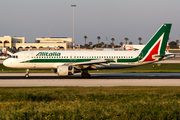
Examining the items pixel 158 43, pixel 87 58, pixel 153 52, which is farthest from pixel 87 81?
pixel 158 43

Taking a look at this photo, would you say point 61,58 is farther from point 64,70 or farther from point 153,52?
point 153,52

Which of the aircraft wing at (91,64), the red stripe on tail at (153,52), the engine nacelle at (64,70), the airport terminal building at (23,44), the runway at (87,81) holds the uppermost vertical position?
the airport terminal building at (23,44)

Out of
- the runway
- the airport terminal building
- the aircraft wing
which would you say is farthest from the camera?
the airport terminal building

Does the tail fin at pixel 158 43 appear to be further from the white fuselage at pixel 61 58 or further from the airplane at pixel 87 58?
the white fuselage at pixel 61 58

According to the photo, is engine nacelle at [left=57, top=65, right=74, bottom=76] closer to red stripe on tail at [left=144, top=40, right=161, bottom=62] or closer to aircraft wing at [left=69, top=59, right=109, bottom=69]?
aircraft wing at [left=69, top=59, right=109, bottom=69]

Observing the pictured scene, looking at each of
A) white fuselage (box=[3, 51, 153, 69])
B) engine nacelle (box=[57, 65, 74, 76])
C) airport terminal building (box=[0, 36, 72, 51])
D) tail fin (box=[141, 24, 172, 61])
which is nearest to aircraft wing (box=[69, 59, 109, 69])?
white fuselage (box=[3, 51, 153, 69])

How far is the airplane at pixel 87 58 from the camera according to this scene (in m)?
34.3

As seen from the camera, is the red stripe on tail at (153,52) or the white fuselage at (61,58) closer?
the white fuselage at (61,58)

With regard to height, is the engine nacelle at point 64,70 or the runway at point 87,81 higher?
the engine nacelle at point 64,70

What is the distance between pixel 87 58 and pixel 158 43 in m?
10.4

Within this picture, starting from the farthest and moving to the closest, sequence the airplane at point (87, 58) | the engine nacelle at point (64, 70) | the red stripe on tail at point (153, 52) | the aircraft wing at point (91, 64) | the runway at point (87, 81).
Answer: the red stripe on tail at point (153, 52) < the airplane at point (87, 58) < the aircraft wing at point (91, 64) < the engine nacelle at point (64, 70) < the runway at point (87, 81)

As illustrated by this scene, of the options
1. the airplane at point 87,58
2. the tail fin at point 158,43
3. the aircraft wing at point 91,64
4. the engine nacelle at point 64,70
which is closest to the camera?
the engine nacelle at point 64,70

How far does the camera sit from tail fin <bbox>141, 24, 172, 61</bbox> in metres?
36.0


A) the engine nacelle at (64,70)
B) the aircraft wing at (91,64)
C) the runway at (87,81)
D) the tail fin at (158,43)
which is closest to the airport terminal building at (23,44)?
the tail fin at (158,43)
